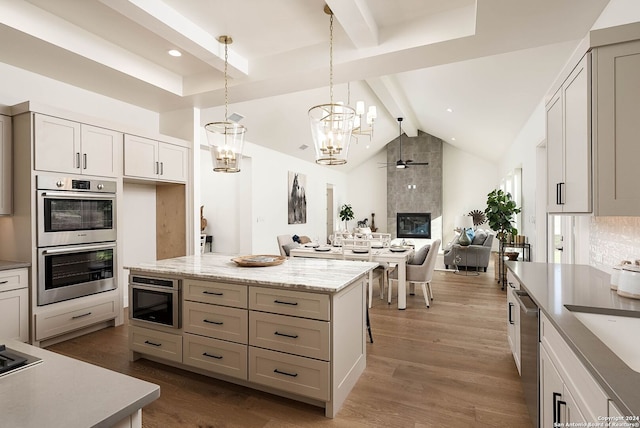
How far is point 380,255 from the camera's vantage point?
4609 millimetres

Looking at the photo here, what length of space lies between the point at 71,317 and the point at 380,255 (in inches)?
141

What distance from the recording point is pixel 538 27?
2.56m

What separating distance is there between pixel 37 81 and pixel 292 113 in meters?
3.89

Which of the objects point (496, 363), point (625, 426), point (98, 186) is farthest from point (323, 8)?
point (496, 363)

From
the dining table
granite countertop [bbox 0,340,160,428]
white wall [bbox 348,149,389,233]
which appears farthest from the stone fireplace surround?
granite countertop [bbox 0,340,160,428]

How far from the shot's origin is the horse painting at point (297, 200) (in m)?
8.48

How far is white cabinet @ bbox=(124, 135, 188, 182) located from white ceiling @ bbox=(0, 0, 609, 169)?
608 mm

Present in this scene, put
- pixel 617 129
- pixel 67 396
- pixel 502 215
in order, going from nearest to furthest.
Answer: pixel 67 396, pixel 617 129, pixel 502 215

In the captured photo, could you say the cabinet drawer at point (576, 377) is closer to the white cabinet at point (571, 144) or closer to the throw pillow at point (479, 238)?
the white cabinet at point (571, 144)

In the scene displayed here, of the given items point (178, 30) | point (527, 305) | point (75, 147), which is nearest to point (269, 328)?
point (527, 305)

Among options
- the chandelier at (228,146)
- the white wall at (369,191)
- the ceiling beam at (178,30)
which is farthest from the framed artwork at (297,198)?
the chandelier at (228,146)

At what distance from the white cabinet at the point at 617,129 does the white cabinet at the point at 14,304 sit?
420 cm

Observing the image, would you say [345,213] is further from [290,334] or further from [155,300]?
[290,334]

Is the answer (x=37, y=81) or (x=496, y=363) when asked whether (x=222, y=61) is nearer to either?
(x=37, y=81)
